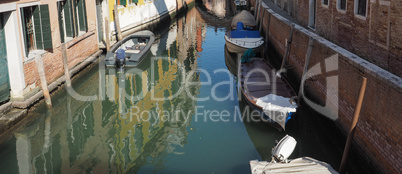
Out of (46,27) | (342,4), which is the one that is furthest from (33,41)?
(342,4)

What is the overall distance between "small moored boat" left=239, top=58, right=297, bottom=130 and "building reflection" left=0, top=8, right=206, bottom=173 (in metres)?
1.43

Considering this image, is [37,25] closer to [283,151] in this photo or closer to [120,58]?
[120,58]

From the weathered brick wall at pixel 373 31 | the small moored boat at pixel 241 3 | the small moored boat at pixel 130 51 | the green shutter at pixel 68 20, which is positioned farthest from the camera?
the small moored boat at pixel 241 3

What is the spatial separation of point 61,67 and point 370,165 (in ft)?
26.8

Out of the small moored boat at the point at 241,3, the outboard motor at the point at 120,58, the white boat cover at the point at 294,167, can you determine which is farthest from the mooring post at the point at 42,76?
the small moored boat at the point at 241,3

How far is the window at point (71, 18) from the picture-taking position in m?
11.9

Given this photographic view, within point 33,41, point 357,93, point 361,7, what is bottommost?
point 357,93

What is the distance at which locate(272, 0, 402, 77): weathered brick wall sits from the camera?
708 cm

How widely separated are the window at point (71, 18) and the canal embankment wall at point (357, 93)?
21.4 feet

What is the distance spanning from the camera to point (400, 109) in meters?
5.23

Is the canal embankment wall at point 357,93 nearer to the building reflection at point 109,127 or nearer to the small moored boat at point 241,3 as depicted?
the building reflection at point 109,127

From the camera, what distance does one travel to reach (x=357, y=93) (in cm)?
673

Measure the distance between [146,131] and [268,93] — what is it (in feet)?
9.31

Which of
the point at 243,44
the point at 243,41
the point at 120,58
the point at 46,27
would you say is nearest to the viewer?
the point at 46,27
